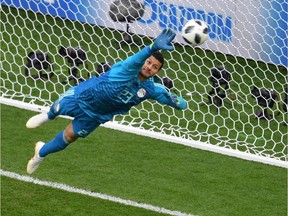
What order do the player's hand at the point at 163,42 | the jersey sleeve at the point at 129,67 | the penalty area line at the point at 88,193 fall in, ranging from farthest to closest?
the penalty area line at the point at 88,193
the jersey sleeve at the point at 129,67
the player's hand at the point at 163,42

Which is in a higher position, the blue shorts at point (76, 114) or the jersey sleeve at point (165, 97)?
the jersey sleeve at point (165, 97)

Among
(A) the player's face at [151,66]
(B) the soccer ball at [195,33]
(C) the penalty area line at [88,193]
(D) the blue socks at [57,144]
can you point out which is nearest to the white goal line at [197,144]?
(C) the penalty area line at [88,193]

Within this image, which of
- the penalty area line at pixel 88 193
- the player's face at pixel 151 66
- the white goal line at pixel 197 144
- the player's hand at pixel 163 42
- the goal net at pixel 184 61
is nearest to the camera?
the player's hand at pixel 163 42

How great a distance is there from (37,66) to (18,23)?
1.53 metres

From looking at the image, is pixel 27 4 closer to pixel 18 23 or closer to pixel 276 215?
pixel 18 23

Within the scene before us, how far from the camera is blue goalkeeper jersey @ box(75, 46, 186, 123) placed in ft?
24.7

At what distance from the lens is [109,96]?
766 centimetres

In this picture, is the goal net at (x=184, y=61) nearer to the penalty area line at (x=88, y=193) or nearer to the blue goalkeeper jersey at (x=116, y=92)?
the penalty area line at (x=88, y=193)

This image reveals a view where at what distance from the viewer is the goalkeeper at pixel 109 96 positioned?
7483mm

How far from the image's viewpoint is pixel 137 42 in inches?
434

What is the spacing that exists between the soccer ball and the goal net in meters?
2.00

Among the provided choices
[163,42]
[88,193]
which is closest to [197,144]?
[88,193]

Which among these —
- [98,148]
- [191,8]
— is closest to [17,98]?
[98,148]

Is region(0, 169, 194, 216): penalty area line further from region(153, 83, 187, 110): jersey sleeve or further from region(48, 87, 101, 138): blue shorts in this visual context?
region(153, 83, 187, 110): jersey sleeve
